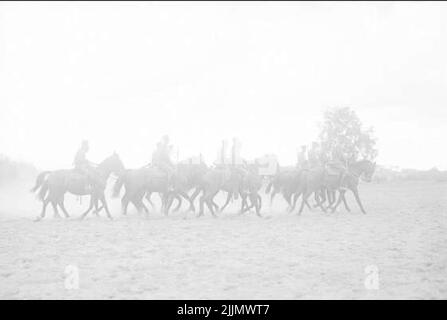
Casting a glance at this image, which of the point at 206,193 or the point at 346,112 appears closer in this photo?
the point at 206,193

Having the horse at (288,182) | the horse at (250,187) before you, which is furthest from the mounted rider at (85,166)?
the horse at (288,182)

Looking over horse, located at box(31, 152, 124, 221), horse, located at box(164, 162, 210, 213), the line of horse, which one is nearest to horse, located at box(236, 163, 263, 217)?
the line of horse

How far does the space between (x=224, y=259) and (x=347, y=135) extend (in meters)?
56.7

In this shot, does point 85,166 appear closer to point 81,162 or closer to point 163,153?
point 81,162

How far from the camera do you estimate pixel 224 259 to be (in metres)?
9.55

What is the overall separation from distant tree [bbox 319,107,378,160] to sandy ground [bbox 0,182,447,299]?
4760 cm

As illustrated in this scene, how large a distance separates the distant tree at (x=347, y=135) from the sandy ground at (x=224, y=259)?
4760 centimetres

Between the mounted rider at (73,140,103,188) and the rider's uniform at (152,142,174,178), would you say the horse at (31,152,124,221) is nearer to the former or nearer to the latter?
the mounted rider at (73,140,103,188)

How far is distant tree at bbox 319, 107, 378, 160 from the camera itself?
206 ft

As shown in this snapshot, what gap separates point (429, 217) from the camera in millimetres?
17203

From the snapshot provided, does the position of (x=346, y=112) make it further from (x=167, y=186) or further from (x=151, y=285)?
(x=151, y=285)
